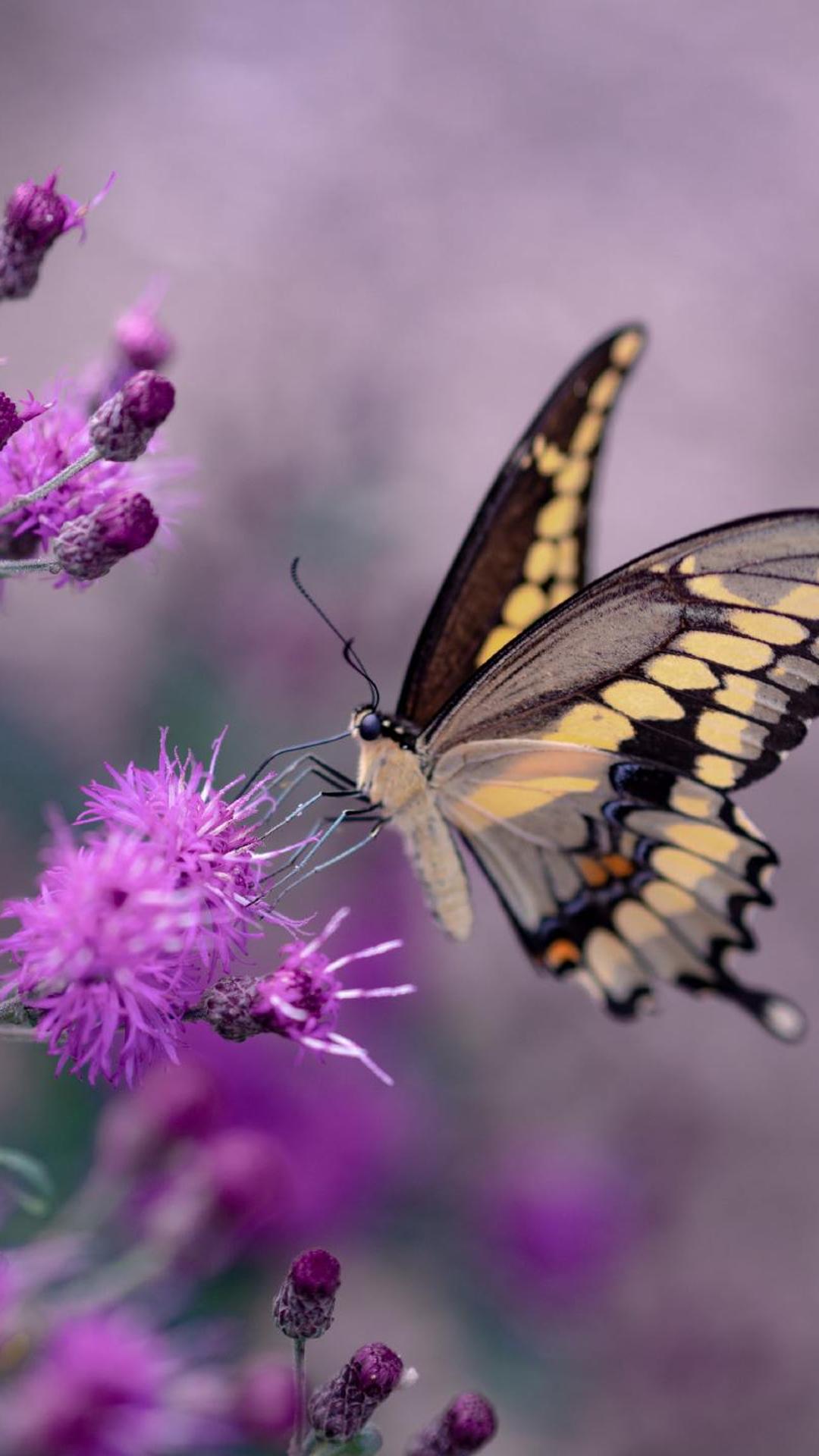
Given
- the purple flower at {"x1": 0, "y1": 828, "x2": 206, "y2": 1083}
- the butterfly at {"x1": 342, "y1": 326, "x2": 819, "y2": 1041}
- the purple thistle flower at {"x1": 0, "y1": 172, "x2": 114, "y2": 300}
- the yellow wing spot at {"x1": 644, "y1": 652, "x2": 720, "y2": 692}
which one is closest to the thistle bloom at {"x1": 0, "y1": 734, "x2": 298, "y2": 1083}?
the purple flower at {"x1": 0, "y1": 828, "x2": 206, "y2": 1083}

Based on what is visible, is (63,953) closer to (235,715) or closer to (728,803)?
(728,803)

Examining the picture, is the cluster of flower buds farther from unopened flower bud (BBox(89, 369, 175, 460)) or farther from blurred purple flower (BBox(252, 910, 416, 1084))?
unopened flower bud (BBox(89, 369, 175, 460))

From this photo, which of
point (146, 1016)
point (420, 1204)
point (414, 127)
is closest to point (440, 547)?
point (414, 127)

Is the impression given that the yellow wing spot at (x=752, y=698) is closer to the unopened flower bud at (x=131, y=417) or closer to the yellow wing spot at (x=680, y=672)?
the yellow wing spot at (x=680, y=672)

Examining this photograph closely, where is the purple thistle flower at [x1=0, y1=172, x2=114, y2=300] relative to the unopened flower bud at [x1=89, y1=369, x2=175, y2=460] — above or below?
above

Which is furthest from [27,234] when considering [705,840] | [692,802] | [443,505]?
[443,505]

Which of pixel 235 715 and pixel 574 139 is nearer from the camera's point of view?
pixel 235 715

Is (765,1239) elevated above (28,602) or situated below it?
below

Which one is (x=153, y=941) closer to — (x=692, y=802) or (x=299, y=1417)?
(x=299, y=1417)
